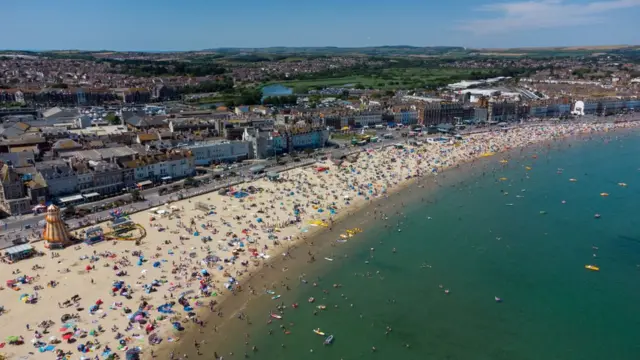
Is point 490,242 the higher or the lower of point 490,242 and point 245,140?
the lower

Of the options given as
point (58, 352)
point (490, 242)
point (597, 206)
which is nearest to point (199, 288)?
point (58, 352)

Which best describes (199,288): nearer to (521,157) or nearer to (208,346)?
(208,346)

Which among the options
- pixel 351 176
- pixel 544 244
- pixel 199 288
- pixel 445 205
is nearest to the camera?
pixel 199 288

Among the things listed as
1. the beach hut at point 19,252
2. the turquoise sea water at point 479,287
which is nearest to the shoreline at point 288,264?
the turquoise sea water at point 479,287

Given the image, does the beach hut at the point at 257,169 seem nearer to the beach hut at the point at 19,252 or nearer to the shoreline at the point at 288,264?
the shoreline at the point at 288,264

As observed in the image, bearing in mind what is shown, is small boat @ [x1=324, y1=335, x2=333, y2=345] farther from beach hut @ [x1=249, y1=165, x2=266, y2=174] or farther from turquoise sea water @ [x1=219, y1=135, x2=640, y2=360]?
beach hut @ [x1=249, y1=165, x2=266, y2=174]

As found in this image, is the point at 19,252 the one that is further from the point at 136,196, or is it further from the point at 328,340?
the point at 328,340

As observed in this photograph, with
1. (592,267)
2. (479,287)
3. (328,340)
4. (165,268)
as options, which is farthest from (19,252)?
(592,267)
